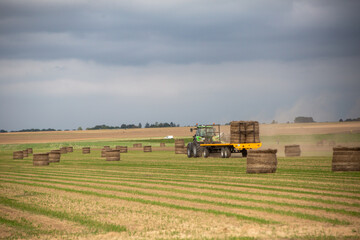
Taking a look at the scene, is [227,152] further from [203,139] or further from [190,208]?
[190,208]

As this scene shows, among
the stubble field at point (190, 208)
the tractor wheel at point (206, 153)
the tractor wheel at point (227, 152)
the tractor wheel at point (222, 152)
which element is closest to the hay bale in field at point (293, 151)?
the tractor wheel at point (227, 152)

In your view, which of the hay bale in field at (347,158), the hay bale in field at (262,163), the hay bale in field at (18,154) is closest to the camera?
the hay bale in field at (347,158)

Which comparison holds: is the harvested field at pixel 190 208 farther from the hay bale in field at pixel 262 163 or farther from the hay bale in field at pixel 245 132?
the hay bale in field at pixel 245 132

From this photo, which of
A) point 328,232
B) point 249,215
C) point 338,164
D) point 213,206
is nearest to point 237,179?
point 338,164

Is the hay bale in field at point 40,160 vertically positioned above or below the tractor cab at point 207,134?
below

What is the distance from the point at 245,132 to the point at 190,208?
24.7 meters

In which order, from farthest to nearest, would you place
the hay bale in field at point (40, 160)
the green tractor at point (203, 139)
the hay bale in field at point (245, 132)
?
the green tractor at point (203, 139), the hay bale in field at point (245, 132), the hay bale in field at point (40, 160)

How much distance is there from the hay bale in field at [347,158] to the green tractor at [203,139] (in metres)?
18.9

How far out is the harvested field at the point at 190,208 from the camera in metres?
11.9

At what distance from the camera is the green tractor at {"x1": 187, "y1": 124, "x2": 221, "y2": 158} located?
42781 mm

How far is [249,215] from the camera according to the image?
13.4m

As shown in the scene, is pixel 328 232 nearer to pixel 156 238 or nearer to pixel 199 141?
pixel 156 238

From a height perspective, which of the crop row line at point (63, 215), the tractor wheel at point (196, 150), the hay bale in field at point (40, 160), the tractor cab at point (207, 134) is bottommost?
the crop row line at point (63, 215)

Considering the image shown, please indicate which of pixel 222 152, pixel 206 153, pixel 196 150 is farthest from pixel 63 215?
pixel 196 150
